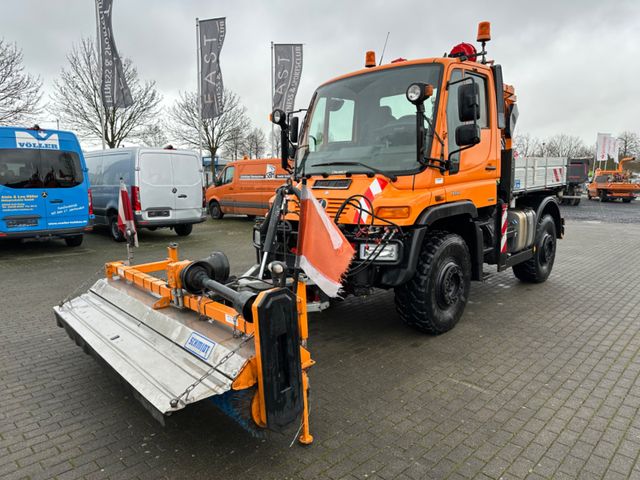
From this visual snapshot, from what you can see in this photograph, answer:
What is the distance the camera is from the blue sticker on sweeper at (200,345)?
2.76 metres

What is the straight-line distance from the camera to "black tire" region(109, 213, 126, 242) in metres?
12.0

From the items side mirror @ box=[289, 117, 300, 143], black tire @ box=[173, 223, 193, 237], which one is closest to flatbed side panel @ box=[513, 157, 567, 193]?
side mirror @ box=[289, 117, 300, 143]

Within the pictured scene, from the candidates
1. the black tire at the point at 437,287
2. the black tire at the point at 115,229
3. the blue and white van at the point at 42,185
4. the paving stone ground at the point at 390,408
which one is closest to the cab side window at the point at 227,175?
the black tire at the point at 115,229

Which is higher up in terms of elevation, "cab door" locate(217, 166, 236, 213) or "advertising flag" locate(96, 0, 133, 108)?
"advertising flag" locate(96, 0, 133, 108)

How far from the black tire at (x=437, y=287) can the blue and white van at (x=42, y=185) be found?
8427mm

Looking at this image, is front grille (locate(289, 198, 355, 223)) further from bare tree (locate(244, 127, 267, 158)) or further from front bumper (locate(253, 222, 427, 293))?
bare tree (locate(244, 127, 267, 158))

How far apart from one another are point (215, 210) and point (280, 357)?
1617cm

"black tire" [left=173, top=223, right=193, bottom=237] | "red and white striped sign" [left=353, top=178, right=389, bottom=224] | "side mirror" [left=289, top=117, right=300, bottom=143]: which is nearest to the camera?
"red and white striped sign" [left=353, top=178, right=389, bottom=224]

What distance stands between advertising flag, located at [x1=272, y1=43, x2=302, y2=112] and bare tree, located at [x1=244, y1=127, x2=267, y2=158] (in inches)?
964

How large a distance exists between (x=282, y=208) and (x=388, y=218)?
1042 mm

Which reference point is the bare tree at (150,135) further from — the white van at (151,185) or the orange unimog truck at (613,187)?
the orange unimog truck at (613,187)

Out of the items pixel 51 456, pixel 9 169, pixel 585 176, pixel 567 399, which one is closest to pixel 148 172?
pixel 9 169

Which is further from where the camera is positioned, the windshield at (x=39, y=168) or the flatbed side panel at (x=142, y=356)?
the windshield at (x=39, y=168)

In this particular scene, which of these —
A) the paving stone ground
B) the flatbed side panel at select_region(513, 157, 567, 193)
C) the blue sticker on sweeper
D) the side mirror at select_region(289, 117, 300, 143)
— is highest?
the side mirror at select_region(289, 117, 300, 143)
